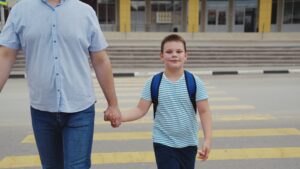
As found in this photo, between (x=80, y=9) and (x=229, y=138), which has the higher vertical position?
(x=80, y=9)

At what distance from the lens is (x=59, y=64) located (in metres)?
2.33

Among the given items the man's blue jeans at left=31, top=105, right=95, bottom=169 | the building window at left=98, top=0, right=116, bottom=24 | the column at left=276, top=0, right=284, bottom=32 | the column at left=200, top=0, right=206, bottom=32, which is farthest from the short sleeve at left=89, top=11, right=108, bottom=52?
the column at left=276, top=0, right=284, bottom=32

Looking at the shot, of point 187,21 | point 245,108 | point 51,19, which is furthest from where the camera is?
point 187,21

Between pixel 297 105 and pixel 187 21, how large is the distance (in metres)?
23.6

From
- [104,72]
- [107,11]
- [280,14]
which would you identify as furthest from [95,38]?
[280,14]

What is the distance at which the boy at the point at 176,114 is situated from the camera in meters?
2.60

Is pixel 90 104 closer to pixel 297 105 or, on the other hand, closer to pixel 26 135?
pixel 26 135

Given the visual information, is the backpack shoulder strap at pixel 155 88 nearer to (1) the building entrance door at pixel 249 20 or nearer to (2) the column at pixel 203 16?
(2) the column at pixel 203 16

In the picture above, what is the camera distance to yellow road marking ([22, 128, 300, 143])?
5.43 meters

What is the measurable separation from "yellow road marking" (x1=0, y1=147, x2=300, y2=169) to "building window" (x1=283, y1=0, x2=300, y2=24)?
2929 cm

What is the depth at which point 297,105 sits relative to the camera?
7.85 meters

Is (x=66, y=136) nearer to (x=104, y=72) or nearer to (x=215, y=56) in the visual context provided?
(x=104, y=72)

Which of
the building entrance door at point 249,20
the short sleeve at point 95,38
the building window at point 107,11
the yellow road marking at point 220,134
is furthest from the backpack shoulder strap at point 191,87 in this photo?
the building entrance door at point 249,20

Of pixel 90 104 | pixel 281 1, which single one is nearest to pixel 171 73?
pixel 90 104
